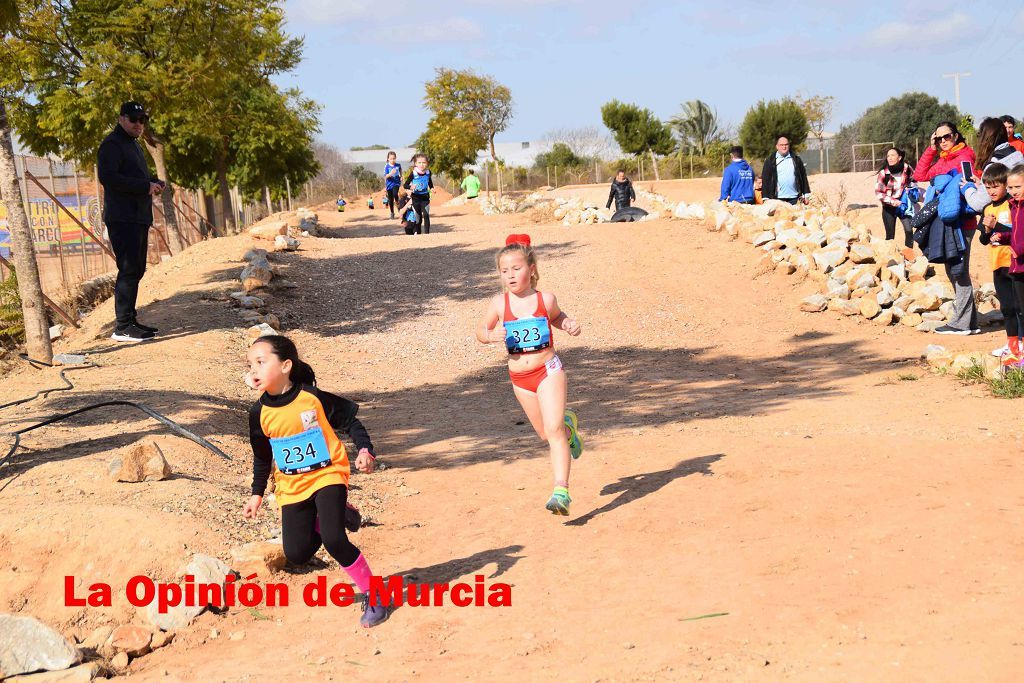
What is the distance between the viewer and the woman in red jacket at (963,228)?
10.3 meters

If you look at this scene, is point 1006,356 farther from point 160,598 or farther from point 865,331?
point 160,598

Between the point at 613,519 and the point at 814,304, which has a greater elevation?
the point at 814,304

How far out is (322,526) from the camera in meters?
4.20

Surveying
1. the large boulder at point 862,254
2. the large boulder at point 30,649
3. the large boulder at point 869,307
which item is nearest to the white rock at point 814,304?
the large boulder at point 869,307

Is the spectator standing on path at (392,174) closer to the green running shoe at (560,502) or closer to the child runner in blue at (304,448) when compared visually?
the green running shoe at (560,502)

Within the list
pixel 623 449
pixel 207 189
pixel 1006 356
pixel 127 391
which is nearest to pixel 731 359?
A: pixel 1006 356

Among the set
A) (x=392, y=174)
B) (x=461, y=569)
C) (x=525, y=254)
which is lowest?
(x=461, y=569)

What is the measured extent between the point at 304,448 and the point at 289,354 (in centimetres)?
41

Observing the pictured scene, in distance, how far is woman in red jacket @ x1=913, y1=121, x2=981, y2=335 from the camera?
10.3 metres

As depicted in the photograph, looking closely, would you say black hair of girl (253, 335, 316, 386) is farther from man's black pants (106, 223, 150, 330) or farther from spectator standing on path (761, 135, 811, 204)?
spectator standing on path (761, 135, 811, 204)

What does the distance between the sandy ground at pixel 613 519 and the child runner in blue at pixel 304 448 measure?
446 mm

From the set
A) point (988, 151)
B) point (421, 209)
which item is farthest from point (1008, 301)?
point (421, 209)

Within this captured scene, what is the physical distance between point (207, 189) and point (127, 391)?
2884 centimetres

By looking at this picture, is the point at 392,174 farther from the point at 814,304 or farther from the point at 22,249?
the point at 22,249
